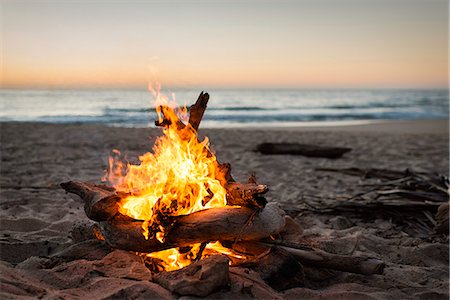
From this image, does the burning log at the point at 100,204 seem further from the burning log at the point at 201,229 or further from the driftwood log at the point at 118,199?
the burning log at the point at 201,229

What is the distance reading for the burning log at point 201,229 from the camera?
325 cm

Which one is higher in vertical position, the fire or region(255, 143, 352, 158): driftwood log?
the fire

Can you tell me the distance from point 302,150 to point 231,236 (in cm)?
701

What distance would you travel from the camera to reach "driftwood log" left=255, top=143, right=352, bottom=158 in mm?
9977

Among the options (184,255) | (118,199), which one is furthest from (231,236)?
(118,199)

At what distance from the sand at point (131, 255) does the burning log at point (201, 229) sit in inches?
7.9

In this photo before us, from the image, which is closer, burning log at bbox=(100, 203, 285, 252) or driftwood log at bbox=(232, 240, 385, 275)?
burning log at bbox=(100, 203, 285, 252)

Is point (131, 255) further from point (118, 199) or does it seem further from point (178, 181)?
point (178, 181)

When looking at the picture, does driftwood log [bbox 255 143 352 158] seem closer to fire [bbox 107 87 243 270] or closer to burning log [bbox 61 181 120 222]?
fire [bbox 107 87 243 270]

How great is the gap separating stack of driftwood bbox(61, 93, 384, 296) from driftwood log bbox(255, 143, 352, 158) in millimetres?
6558

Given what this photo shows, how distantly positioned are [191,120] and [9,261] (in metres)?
1.97

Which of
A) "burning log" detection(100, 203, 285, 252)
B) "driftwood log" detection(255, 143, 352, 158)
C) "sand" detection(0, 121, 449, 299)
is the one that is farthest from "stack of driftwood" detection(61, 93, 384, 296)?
"driftwood log" detection(255, 143, 352, 158)

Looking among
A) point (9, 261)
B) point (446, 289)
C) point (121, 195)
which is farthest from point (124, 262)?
point (446, 289)

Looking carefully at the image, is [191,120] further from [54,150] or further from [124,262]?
[54,150]
